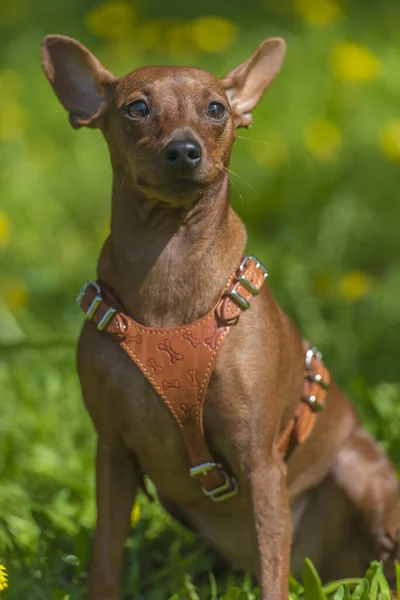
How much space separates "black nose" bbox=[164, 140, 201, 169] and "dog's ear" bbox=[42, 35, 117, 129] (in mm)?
553

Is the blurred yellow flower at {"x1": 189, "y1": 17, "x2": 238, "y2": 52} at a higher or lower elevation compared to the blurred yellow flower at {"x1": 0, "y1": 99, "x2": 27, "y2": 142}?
higher

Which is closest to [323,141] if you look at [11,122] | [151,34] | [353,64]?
[353,64]

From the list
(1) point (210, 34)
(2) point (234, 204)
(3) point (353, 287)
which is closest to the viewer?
(3) point (353, 287)

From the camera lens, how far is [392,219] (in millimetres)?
6770

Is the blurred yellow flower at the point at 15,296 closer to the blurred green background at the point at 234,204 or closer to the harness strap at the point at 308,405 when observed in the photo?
the blurred green background at the point at 234,204

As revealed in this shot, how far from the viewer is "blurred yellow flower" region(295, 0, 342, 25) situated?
8203 mm

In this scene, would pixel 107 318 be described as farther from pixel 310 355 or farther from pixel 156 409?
pixel 310 355

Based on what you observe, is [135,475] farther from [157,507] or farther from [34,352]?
[34,352]

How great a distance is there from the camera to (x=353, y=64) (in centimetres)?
695

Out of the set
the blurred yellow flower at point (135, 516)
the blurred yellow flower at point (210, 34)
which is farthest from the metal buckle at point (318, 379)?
the blurred yellow flower at point (210, 34)

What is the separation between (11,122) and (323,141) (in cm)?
250

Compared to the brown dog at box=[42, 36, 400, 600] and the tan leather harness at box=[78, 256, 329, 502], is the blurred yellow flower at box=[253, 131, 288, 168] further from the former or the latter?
the tan leather harness at box=[78, 256, 329, 502]

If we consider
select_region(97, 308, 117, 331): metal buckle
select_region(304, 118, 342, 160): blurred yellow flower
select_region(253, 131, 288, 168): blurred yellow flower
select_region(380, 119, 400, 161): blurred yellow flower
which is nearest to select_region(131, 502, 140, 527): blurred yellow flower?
select_region(97, 308, 117, 331): metal buckle

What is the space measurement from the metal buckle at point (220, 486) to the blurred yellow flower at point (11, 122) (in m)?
5.06
